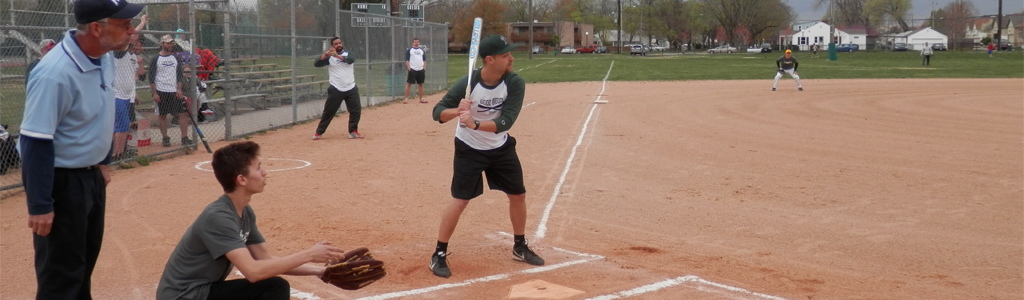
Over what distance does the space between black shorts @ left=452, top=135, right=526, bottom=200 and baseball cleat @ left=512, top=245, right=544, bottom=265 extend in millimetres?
437

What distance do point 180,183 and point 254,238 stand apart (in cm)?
631

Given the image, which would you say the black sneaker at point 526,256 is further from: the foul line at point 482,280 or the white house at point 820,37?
the white house at point 820,37

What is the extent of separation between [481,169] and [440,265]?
0.75m

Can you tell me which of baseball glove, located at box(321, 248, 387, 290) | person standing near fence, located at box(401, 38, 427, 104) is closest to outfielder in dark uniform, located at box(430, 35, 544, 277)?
baseball glove, located at box(321, 248, 387, 290)

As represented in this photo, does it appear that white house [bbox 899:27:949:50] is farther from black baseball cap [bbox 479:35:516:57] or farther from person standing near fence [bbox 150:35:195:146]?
black baseball cap [bbox 479:35:516:57]

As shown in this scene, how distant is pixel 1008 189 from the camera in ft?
32.1

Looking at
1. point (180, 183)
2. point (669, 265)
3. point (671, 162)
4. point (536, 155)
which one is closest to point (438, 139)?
point (536, 155)

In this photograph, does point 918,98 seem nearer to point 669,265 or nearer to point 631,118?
point 631,118

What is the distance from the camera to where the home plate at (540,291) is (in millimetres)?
5527

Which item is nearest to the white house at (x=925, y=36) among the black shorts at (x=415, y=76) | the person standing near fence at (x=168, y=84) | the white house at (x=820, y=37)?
the white house at (x=820, y=37)

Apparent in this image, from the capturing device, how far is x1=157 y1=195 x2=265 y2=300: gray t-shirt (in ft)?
12.4

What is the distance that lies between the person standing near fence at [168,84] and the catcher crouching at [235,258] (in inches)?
357

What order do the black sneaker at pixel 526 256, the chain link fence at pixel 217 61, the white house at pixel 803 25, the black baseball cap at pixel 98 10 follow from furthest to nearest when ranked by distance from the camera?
the white house at pixel 803 25
the chain link fence at pixel 217 61
the black sneaker at pixel 526 256
the black baseball cap at pixel 98 10

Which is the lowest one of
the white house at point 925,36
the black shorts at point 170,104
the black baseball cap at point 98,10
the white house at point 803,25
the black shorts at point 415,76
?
the black shorts at point 170,104
